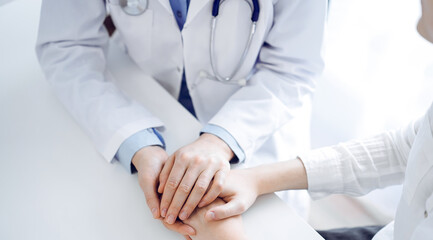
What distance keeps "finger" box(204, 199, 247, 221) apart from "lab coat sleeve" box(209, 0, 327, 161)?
0.17m

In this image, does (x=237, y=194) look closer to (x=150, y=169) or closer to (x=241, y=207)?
(x=241, y=207)

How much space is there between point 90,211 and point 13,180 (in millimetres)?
180

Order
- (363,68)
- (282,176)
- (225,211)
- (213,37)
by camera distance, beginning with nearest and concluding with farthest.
→ (225,211) < (282,176) < (213,37) < (363,68)

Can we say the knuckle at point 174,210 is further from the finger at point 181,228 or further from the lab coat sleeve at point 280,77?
the lab coat sleeve at point 280,77

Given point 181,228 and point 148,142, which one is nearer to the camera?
point 181,228

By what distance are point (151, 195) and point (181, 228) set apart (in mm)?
82

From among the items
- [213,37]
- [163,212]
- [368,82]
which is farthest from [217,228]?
[368,82]

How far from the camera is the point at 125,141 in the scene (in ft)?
2.83

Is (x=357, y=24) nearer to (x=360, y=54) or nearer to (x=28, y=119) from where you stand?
(x=360, y=54)

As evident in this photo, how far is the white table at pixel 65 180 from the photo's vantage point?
73cm

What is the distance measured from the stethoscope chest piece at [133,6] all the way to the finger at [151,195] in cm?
41

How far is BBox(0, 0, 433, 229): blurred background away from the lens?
3.50ft

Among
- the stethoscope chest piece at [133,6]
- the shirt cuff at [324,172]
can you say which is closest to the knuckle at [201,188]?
the shirt cuff at [324,172]

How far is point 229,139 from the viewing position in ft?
2.88
